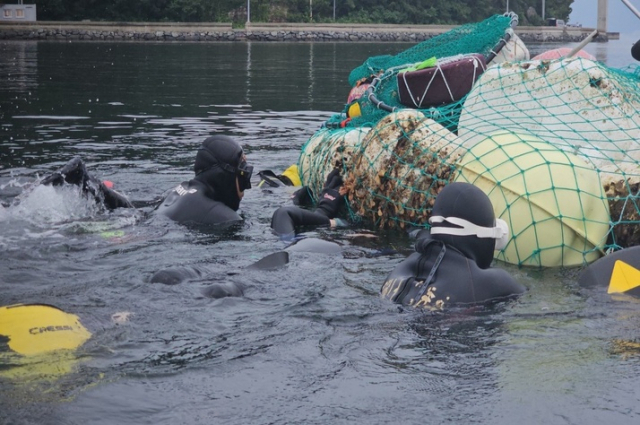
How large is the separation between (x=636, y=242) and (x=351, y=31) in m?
66.6

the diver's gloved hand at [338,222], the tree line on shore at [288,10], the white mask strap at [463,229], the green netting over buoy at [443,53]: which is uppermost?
the tree line on shore at [288,10]

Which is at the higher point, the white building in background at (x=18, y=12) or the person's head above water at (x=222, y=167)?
the white building in background at (x=18, y=12)

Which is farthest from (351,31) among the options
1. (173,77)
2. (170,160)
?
(170,160)

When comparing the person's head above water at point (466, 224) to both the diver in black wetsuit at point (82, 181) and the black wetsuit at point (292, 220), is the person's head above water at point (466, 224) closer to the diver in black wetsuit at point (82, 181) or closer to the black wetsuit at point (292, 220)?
the black wetsuit at point (292, 220)

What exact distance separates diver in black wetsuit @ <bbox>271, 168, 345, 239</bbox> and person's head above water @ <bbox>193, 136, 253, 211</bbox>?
0.49m

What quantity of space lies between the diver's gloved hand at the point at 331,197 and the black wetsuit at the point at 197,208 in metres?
0.92

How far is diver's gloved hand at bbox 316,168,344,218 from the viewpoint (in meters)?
9.38

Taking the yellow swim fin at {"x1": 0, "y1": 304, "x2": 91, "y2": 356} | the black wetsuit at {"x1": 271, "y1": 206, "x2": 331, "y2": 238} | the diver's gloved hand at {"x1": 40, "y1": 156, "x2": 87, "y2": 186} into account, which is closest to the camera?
the yellow swim fin at {"x1": 0, "y1": 304, "x2": 91, "y2": 356}

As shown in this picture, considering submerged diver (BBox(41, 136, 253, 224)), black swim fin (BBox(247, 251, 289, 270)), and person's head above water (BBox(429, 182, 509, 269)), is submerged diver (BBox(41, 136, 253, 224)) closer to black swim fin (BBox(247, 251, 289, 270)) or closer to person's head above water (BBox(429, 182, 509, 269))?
black swim fin (BBox(247, 251, 289, 270))

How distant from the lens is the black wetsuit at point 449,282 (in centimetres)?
607

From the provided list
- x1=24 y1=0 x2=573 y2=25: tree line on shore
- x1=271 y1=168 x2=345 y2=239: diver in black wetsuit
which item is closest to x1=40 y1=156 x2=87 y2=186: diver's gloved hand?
x1=271 y1=168 x2=345 y2=239: diver in black wetsuit

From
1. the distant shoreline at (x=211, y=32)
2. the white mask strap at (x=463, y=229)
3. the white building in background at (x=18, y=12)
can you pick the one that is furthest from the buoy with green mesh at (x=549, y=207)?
the white building in background at (x=18, y=12)

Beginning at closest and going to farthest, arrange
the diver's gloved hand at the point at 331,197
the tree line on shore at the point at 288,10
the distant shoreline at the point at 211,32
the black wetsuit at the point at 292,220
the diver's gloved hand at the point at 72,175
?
the black wetsuit at the point at 292,220, the diver's gloved hand at the point at 72,175, the diver's gloved hand at the point at 331,197, the distant shoreline at the point at 211,32, the tree line on shore at the point at 288,10

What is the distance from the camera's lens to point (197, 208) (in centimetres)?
880
